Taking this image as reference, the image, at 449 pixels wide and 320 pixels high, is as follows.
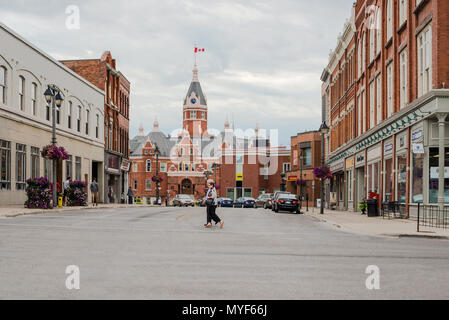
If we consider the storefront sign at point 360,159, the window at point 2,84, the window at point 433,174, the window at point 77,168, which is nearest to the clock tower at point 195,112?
the window at point 77,168

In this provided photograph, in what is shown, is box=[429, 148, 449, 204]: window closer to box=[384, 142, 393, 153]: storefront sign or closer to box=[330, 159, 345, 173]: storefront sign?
box=[384, 142, 393, 153]: storefront sign

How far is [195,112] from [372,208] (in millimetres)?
119117

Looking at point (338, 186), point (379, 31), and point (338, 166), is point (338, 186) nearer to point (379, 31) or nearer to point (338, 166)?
point (338, 166)

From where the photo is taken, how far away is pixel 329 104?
57.7m

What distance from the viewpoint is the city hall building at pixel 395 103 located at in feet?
74.2

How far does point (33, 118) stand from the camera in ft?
116

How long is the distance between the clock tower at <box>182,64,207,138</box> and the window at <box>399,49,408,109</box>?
118 metres

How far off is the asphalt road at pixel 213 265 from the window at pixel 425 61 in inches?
378

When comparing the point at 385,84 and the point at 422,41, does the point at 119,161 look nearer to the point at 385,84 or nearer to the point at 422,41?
the point at 385,84

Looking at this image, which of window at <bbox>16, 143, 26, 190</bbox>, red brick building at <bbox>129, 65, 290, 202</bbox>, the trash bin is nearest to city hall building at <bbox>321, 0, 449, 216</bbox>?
the trash bin

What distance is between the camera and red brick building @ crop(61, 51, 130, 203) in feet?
170

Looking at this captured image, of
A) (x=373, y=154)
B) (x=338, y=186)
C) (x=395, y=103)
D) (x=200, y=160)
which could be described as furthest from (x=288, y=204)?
(x=200, y=160)
